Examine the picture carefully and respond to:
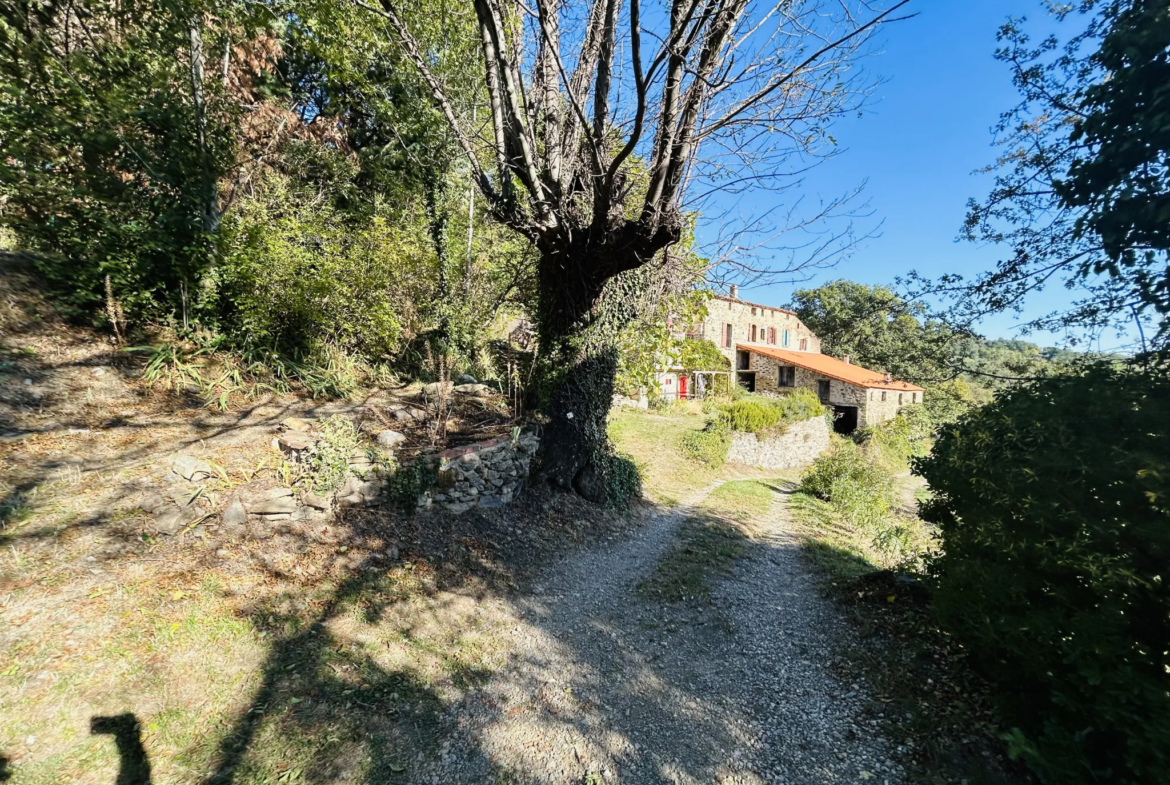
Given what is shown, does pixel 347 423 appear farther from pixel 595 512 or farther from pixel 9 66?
pixel 9 66

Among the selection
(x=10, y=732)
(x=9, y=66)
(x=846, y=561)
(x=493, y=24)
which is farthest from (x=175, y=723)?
(x=846, y=561)

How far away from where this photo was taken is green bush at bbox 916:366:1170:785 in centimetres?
201

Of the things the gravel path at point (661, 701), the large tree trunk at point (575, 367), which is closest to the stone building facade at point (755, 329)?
the large tree trunk at point (575, 367)

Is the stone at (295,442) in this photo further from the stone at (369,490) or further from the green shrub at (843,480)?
the green shrub at (843,480)

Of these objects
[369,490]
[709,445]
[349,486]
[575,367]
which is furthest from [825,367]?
[349,486]

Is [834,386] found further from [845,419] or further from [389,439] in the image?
[389,439]

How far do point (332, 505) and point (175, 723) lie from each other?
1995 mm

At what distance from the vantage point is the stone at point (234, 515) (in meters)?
3.59

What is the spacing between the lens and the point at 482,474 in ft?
17.0

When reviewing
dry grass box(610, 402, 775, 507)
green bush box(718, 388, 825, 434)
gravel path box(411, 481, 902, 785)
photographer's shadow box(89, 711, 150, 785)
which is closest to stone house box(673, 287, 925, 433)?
green bush box(718, 388, 825, 434)

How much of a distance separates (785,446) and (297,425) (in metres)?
17.4

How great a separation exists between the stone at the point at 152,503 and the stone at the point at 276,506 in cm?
58

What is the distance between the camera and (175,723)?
2283 mm

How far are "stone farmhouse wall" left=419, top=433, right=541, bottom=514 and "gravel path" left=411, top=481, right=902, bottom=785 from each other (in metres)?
1.29
